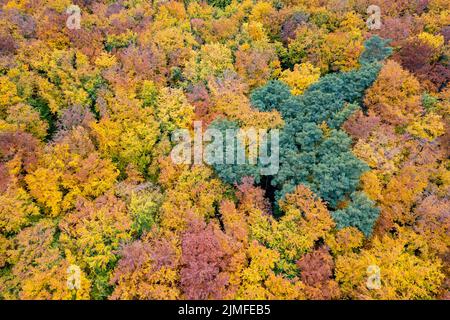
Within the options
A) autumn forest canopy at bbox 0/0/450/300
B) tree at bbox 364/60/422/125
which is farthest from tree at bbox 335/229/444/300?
tree at bbox 364/60/422/125

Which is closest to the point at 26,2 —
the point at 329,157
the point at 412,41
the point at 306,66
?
the point at 306,66

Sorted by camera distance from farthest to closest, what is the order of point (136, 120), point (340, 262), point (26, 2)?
point (26, 2) < point (136, 120) < point (340, 262)

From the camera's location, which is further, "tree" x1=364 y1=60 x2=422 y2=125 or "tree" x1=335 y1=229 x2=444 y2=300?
"tree" x1=364 y1=60 x2=422 y2=125

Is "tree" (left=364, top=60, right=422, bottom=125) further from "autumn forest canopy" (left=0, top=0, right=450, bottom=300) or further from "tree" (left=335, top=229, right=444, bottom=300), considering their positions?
"tree" (left=335, top=229, right=444, bottom=300)

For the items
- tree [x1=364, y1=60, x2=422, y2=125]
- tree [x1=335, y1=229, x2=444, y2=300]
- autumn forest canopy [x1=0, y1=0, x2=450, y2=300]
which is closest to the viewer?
tree [x1=335, y1=229, x2=444, y2=300]

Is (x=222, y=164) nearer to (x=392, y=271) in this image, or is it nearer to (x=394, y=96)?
(x=392, y=271)

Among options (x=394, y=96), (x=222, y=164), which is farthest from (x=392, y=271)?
(x=394, y=96)

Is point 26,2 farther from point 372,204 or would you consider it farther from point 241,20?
point 372,204

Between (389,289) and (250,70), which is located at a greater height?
(250,70)
